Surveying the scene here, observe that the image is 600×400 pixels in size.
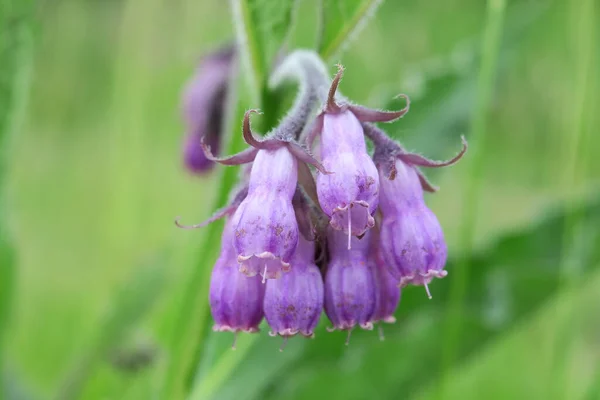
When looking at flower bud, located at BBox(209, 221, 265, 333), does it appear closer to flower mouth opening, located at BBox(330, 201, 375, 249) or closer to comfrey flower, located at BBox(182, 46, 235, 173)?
flower mouth opening, located at BBox(330, 201, 375, 249)

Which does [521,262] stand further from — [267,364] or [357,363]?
[267,364]

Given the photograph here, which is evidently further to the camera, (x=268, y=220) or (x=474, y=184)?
(x=474, y=184)

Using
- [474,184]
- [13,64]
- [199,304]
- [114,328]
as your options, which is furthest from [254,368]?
[13,64]

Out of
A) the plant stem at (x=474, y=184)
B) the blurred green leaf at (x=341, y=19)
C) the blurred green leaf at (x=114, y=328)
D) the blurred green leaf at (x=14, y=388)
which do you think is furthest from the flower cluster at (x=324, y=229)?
the blurred green leaf at (x=14, y=388)

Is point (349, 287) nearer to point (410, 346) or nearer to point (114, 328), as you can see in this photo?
point (410, 346)

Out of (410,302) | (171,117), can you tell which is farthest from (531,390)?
(171,117)

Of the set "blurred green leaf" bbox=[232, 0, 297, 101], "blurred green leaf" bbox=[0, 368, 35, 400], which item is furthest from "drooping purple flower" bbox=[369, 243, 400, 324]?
"blurred green leaf" bbox=[0, 368, 35, 400]

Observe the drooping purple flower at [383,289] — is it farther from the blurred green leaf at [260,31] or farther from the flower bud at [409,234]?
the blurred green leaf at [260,31]
